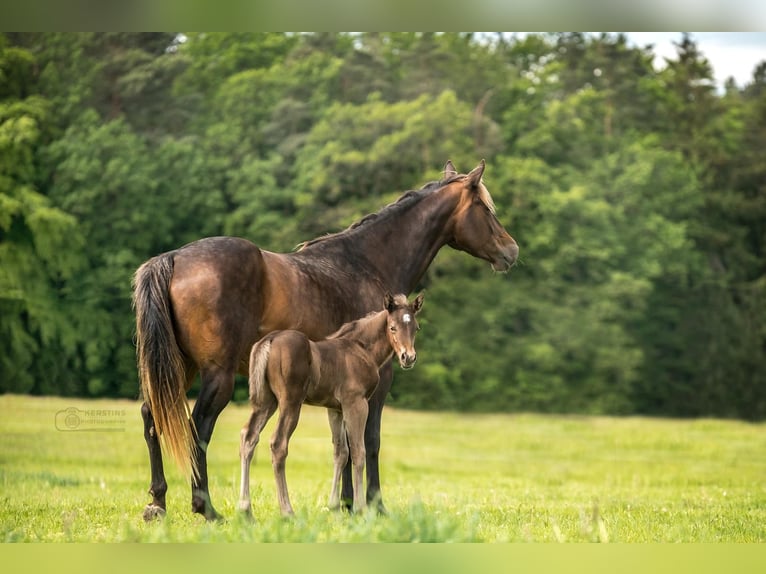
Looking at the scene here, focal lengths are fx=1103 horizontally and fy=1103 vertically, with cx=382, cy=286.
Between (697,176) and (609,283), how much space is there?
210 inches

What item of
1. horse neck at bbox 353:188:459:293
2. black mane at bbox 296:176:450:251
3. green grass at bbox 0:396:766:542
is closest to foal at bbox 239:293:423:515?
green grass at bbox 0:396:766:542

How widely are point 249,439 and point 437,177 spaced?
80.6ft

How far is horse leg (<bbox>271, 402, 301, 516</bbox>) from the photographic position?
767cm

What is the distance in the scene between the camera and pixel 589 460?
2381cm

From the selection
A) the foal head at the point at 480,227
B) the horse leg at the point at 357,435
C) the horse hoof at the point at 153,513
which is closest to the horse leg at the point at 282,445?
the horse leg at the point at 357,435

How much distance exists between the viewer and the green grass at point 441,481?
731cm

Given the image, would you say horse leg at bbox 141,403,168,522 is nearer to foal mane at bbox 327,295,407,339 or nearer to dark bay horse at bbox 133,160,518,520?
dark bay horse at bbox 133,160,518,520

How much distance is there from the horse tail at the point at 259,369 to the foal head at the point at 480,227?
2686 mm

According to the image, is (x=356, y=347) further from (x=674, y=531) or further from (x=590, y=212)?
(x=590, y=212)

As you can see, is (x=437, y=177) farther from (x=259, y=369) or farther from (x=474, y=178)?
(x=259, y=369)

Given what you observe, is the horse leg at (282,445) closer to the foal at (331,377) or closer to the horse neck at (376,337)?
the foal at (331,377)

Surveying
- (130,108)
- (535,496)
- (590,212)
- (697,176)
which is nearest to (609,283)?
(590,212)

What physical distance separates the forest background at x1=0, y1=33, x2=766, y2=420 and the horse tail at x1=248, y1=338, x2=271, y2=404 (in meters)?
19.1

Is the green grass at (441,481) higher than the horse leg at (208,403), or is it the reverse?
the horse leg at (208,403)
